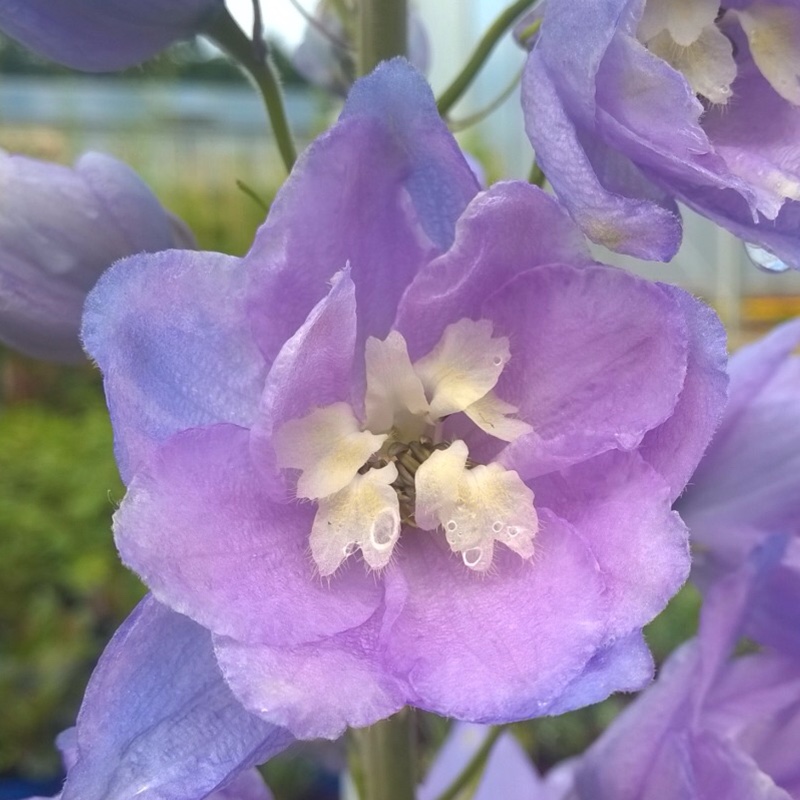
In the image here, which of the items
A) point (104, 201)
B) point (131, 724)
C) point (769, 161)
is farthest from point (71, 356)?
point (769, 161)

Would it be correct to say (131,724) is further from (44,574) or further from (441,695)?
(44,574)

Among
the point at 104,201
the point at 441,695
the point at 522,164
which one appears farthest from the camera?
the point at 522,164

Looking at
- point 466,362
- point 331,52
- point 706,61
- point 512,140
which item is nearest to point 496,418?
point 466,362

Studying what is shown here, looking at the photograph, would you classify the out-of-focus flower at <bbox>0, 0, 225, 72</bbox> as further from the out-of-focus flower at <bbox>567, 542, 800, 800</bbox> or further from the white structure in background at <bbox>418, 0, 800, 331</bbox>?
the white structure in background at <bbox>418, 0, 800, 331</bbox>

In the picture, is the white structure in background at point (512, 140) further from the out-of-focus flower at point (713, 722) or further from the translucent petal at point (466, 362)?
the translucent petal at point (466, 362)

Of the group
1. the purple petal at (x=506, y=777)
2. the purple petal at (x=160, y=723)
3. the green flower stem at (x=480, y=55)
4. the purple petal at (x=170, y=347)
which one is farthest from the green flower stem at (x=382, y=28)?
the purple petal at (x=506, y=777)

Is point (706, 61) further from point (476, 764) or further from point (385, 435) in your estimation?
point (476, 764)
